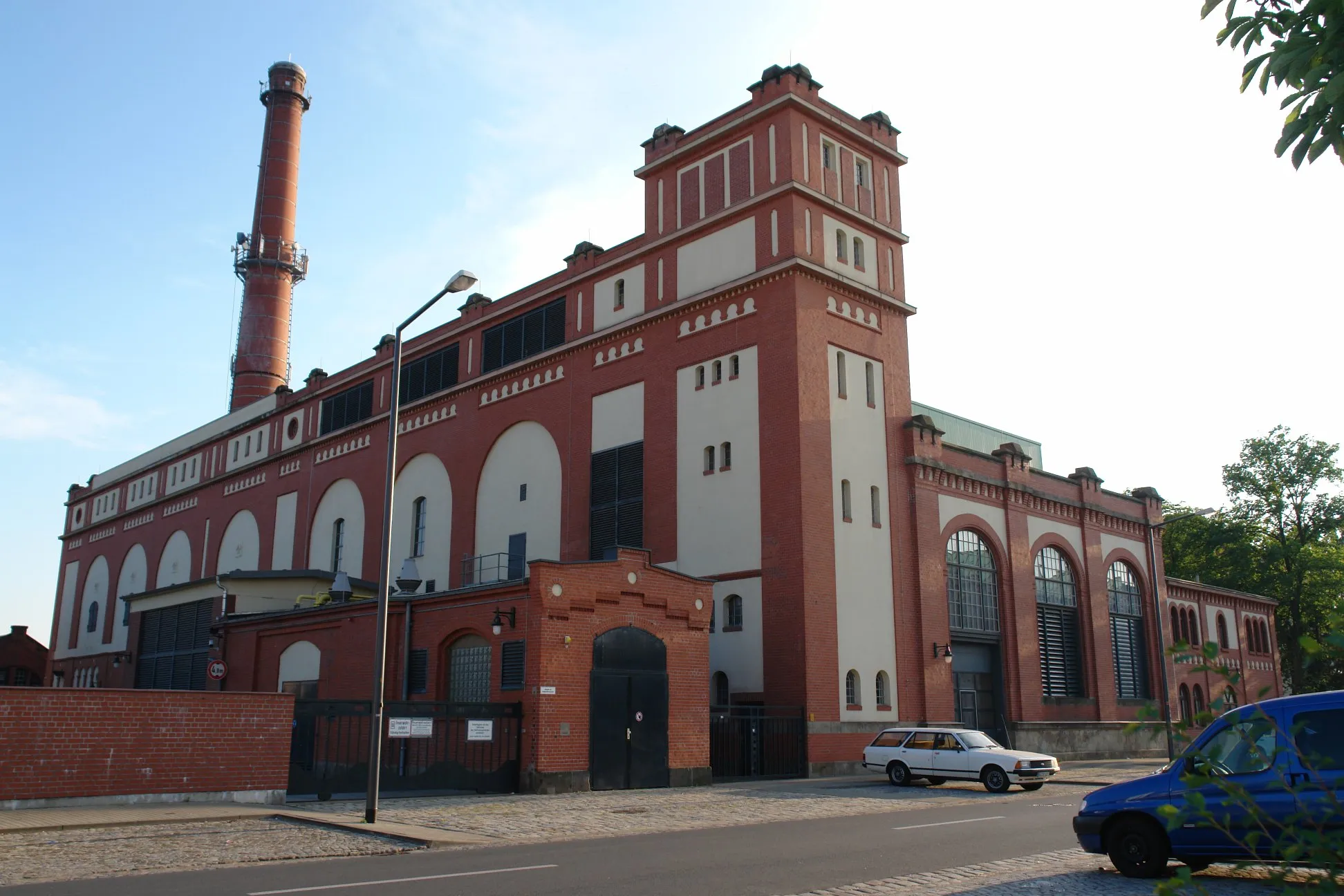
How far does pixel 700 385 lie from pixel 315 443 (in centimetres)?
2409

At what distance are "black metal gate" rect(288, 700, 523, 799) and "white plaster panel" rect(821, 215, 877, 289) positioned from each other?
53.9ft

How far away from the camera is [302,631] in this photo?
33625mm

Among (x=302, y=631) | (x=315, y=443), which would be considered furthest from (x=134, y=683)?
(x=302, y=631)

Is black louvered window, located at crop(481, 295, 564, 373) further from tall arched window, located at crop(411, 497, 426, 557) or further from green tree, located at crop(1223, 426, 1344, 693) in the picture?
green tree, located at crop(1223, 426, 1344, 693)

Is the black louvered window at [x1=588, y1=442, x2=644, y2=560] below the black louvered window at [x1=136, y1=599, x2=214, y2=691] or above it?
above

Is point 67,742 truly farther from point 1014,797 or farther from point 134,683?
point 134,683

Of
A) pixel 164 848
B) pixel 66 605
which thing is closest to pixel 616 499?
pixel 164 848

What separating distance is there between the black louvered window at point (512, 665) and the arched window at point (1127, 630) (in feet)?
80.9

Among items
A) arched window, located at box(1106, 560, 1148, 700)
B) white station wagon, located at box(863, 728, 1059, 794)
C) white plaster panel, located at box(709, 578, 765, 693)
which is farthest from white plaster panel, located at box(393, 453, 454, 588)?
arched window, located at box(1106, 560, 1148, 700)

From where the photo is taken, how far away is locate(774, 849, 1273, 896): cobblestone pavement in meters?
9.97

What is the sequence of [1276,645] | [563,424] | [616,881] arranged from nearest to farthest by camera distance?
[616,881] → [563,424] → [1276,645]

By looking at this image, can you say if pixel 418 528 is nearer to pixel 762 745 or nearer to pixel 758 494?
pixel 758 494

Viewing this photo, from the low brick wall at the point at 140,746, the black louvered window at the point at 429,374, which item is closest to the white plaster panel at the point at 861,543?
the low brick wall at the point at 140,746

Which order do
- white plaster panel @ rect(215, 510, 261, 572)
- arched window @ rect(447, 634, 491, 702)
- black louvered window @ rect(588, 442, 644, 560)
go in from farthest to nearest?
1. white plaster panel @ rect(215, 510, 261, 572)
2. black louvered window @ rect(588, 442, 644, 560)
3. arched window @ rect(447, 634, 491, 702)
